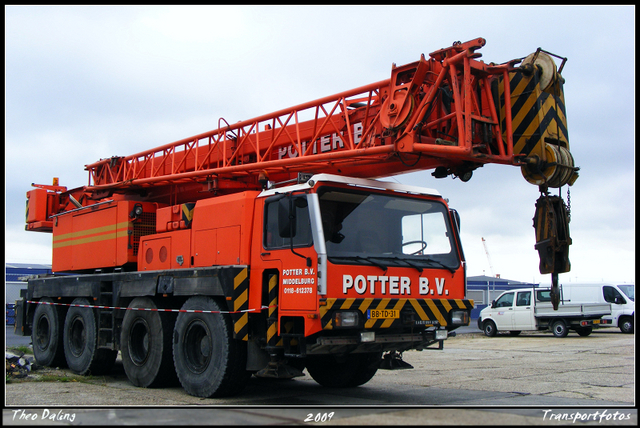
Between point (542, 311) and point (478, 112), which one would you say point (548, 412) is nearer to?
point (478, 112)

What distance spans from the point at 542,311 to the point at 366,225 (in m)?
15.9

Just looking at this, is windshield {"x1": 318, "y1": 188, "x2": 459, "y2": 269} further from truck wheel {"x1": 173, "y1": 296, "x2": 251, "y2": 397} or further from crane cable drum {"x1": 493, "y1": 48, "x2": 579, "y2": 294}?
truck wheel {"x1": 173, "y1": 296, "x2": 251, "y2": 397}

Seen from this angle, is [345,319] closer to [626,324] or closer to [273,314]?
[273,314]

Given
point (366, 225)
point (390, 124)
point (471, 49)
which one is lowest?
point (366, 225)

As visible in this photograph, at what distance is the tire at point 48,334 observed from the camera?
12461 mm

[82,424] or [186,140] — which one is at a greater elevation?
[186,140]

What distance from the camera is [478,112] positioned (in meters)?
8.05

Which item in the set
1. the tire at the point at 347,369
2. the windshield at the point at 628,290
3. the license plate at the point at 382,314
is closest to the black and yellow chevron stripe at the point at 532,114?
the license plate at the point at 382,314

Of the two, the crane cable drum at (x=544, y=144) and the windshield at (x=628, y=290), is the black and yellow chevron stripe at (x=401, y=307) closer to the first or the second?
the crane cable drum at (x=544, y=144)

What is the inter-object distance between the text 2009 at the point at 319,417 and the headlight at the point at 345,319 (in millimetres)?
1027

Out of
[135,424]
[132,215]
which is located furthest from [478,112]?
[132,215]

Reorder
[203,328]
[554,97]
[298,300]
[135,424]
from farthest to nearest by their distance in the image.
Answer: [203,328]
[554,97]
[298,300]
[135,424]
